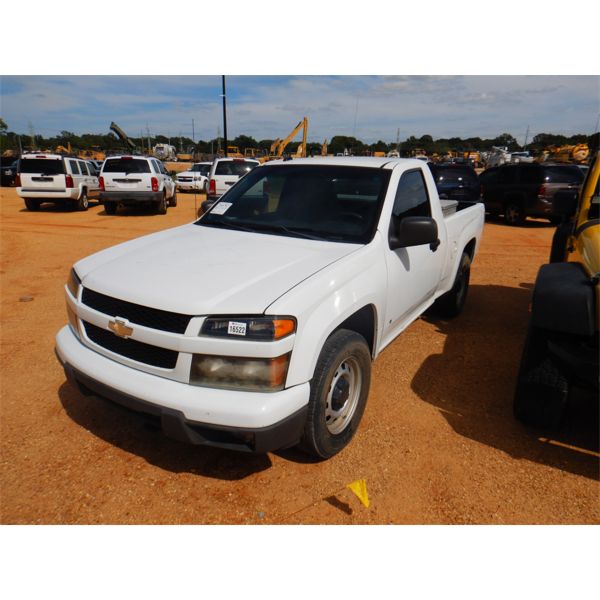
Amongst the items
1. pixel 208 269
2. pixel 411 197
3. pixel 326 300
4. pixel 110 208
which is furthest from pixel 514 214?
pixel 208 269

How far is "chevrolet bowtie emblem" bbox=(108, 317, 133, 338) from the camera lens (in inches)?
94.8

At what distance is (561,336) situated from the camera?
276 cm

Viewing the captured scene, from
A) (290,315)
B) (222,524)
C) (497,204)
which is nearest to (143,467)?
(222,524)

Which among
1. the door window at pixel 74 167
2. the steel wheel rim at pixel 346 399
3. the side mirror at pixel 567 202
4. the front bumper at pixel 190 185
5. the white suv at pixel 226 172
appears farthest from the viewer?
the front bumper at pixel 190 185

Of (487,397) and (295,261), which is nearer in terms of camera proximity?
(295,261)

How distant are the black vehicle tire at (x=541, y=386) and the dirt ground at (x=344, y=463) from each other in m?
0.20

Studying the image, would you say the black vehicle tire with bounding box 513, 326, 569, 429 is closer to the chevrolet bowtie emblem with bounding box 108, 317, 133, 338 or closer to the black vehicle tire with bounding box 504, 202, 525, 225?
the chevrolet bowtie emblem with bounding box 108, 317, 133, 338

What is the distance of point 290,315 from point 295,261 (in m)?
0.59

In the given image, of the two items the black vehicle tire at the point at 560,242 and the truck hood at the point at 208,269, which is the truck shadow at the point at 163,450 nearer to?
the truck hood at the point at 208,269

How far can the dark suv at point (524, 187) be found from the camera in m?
12.5

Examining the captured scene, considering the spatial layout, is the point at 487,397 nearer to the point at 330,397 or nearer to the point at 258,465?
the point at 330,397

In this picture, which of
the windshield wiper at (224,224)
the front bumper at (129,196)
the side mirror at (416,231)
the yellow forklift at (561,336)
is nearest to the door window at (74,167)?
the front bumper at (129,196)

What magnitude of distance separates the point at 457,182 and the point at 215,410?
1352 cm

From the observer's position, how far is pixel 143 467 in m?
2.77
